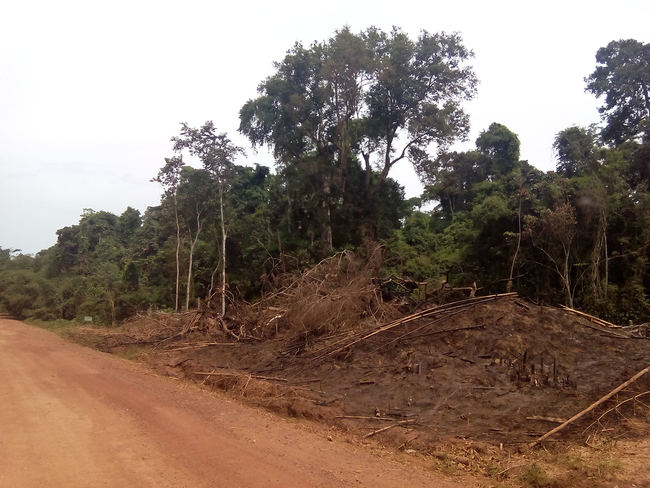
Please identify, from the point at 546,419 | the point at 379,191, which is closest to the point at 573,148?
the point at 379,191

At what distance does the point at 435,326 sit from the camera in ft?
34.0

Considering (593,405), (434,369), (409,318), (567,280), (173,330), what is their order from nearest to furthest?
(593,405), (434,369), (409,318), (567,280), (173,330)

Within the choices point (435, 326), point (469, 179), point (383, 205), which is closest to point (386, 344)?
point (435, 326)

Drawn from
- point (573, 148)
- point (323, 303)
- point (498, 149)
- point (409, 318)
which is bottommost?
point (409, 318)

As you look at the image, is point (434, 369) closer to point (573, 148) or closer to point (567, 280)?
point (567, 280)

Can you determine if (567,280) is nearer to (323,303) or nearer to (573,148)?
(573,148)

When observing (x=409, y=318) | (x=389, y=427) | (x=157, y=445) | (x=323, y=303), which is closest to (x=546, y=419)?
(x=389, y=427)

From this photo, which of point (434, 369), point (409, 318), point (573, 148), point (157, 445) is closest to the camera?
point (157, 445)

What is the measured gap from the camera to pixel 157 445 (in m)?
5.88

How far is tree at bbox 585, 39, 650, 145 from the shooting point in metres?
23.3

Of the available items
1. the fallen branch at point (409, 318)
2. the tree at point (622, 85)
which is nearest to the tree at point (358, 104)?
the tree at point (622, 85)

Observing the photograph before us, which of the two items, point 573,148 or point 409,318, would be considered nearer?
point 409,318

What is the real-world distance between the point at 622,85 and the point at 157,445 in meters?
26.4

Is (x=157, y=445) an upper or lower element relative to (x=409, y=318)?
lower
